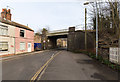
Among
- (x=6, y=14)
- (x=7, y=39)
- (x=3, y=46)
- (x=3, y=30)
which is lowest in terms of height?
(x=3, y=46)

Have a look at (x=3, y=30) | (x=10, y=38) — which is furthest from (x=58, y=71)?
(x=3, y=30)

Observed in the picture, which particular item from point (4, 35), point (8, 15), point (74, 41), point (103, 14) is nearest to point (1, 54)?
point (4, 35)

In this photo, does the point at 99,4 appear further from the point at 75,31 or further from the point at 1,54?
the point at 1,54

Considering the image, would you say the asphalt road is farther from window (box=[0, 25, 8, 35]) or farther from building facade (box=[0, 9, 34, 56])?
window (box=[0, 25, 8, 35])

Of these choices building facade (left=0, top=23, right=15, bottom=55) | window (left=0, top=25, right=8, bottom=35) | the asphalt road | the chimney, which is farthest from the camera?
the chimney

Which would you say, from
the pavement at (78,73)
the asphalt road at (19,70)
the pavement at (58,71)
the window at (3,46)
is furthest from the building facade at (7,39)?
the pavement at (78,73)

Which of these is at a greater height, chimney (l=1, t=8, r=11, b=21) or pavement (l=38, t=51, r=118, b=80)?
chimney (l=1, t=8, r=11, b=21)

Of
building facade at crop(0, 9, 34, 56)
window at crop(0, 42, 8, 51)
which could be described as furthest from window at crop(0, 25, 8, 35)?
window at crop(0, 42, 8, 51)

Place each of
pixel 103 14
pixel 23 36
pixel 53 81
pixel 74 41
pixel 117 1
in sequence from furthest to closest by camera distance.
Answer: pixel 74 41 < pixel 23 36 < pixel 103 14 < pixel 117 1 < pixel 53 81

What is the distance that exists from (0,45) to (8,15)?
7955mm

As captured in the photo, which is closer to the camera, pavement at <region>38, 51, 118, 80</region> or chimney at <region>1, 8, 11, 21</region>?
pavement at <region>38, 51, 118, 80</region>

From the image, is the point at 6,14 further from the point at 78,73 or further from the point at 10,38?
the point at 78,73

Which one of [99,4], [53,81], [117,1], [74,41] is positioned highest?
[99,4]

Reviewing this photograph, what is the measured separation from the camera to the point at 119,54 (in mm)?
6434
